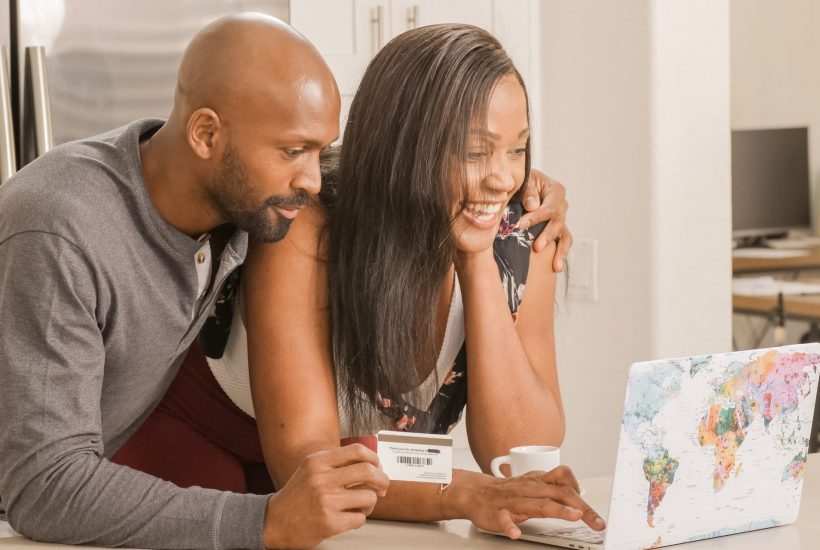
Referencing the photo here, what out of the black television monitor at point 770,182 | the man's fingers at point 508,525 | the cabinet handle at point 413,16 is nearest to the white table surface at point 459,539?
the man's fingers at point 508,525

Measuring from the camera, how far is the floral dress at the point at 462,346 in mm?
1669

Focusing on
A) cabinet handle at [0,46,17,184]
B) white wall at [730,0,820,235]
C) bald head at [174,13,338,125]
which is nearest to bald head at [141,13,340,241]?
bald head at [174,13,338,125]

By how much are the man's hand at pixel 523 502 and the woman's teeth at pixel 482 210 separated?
456 mm

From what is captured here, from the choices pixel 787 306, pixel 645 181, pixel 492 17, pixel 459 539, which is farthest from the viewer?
pixel 787 306

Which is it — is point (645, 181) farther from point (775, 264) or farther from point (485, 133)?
point (775, 264)

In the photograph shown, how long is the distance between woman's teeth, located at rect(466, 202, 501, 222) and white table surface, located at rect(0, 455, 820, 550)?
476mm

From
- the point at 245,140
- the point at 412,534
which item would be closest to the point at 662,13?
the point at 245,140

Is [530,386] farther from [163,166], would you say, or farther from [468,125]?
[163,166]

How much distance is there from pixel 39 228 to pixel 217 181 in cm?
24

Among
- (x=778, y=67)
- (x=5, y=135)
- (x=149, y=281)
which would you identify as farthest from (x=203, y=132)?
(x=778, y=67)

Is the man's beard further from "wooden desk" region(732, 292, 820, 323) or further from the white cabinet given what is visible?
"wooden desk" region(732, 292, 820, 323)

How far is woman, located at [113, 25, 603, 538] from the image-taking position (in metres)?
1.53

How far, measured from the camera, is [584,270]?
116 inches

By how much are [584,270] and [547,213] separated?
1.13 m
